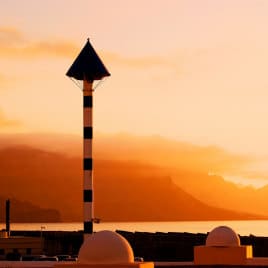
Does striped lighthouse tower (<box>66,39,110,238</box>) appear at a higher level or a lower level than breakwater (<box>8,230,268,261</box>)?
higher

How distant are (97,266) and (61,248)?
73.6 metres

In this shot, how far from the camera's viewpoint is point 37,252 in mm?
71938

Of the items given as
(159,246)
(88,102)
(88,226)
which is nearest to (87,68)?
(88,102)

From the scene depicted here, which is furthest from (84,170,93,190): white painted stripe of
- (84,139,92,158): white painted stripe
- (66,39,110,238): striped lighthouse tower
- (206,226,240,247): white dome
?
(206,226,240,247): white dome

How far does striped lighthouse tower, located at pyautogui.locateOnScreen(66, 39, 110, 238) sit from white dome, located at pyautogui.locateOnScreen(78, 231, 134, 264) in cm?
2422

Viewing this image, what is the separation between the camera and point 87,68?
56.2m

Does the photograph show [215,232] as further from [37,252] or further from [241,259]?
[37,252]

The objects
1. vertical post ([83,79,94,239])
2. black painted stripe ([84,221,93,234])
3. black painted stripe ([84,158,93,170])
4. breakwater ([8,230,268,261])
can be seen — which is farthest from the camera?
breakwater ([8,230,268,261])

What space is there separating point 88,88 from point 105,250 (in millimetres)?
25951

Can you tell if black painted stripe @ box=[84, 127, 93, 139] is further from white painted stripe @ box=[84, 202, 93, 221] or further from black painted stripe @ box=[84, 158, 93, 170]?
white painted stripe @ box=[84, 202, 93, 221]

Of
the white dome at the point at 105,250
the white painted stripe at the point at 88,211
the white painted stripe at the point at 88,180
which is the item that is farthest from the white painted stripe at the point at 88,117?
the white dome at the point at 105,250

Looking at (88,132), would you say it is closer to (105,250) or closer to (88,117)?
(88,117)

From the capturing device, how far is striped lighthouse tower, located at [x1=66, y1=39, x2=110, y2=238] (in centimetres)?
5588

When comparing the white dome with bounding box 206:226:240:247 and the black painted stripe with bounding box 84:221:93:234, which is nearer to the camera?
the white dome with bounding box 206:226:240:247
